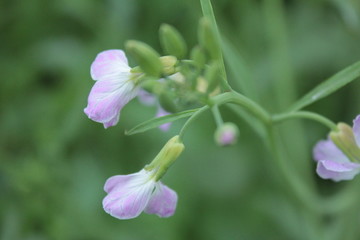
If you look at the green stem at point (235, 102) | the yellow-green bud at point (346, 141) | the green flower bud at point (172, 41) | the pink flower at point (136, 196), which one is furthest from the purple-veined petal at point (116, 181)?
the yellow-green bud at point (346, 141)

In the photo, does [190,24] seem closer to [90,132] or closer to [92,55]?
[92,55]

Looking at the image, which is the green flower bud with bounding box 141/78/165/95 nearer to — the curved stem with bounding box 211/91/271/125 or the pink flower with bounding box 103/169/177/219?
the curved stem with bounding box 211/91/271/125

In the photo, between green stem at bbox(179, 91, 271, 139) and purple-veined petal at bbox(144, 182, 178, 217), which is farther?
purple-veined petal at bbox(144, 182, 178, 217)

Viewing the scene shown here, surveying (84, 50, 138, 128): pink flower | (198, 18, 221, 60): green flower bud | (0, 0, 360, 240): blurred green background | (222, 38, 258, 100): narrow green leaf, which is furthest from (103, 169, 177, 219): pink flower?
(0, 0, 360, 240): blurred green background

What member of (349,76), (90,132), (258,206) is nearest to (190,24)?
(90,132)

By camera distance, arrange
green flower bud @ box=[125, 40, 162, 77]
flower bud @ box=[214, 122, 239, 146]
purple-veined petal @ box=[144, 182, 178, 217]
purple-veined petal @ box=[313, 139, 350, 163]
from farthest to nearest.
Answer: purple-veined petal @ box=[313, 139, 350, 163], purple-veined petal @ box=[144, 182, 178, 217], green flower bud @ box=[125, 40, 162, 77], flower bud @ box=[214, 122, 239, 146]

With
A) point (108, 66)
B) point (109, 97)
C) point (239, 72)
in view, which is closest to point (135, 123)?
point (239, 72)

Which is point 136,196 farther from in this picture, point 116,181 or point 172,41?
point 172,41
